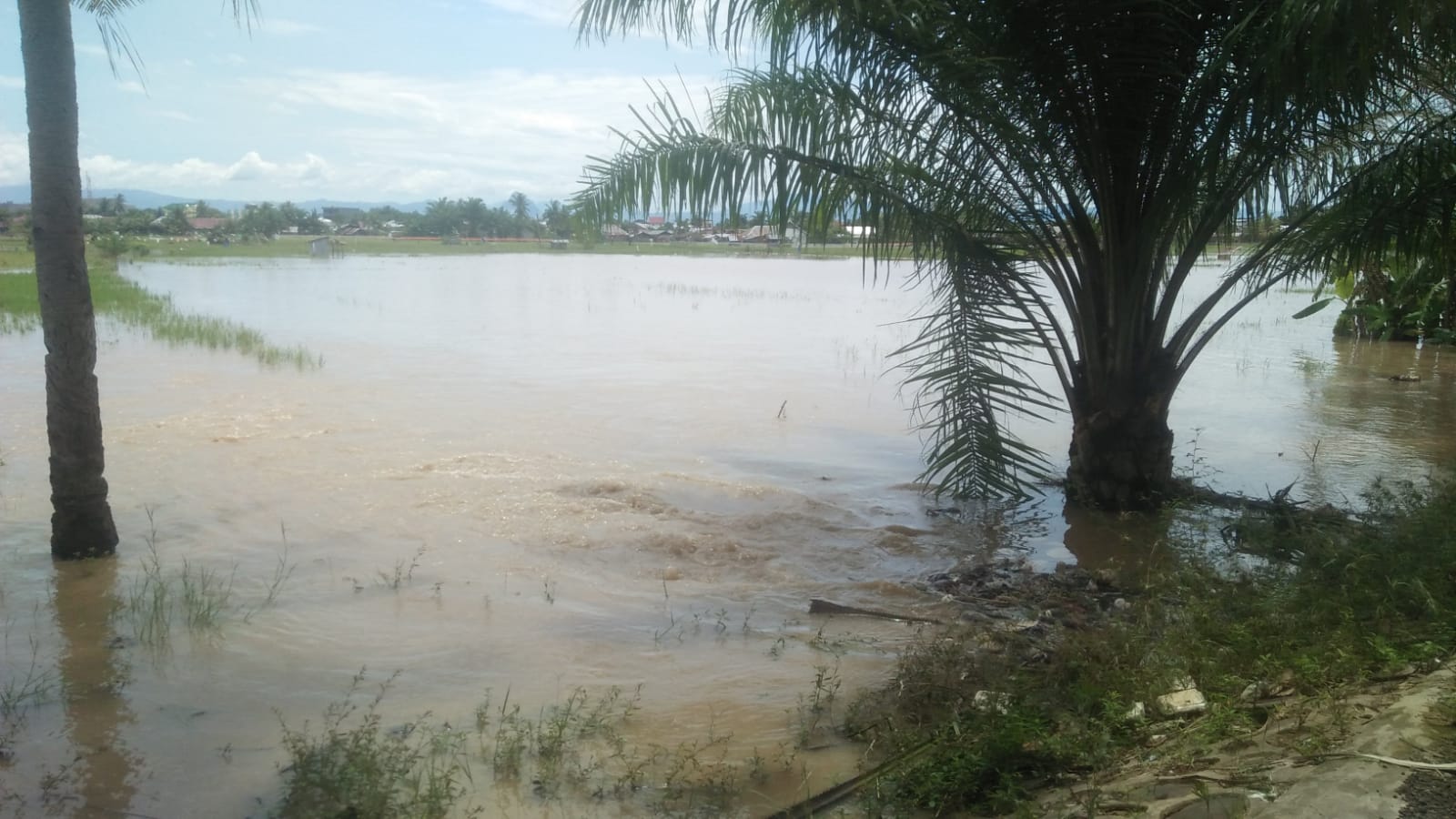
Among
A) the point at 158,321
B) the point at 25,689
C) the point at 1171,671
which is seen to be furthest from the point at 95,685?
the point at 158,321

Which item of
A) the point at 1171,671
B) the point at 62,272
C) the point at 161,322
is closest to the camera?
the point at 1171,671

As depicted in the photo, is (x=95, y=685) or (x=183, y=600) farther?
(x=183, y=600)

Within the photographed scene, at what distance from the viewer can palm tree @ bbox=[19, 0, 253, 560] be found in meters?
5.30

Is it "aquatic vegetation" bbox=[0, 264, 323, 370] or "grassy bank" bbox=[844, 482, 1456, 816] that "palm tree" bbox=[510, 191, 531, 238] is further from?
"grassy bank" bbox=[844, 482, 1456, 816]

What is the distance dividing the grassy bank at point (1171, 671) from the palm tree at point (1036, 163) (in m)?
1.85

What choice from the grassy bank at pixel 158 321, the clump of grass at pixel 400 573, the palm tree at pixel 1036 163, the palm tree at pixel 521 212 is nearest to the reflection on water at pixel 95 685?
the clump of grass at pixel 400 573

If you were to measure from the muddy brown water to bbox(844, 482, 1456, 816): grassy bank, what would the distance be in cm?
41

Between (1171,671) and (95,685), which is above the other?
(1171,671)

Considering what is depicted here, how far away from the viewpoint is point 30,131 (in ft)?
17.5

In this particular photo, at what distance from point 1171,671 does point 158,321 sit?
16.6 metres

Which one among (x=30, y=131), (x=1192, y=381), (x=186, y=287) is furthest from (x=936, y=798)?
(x=186, y=287)

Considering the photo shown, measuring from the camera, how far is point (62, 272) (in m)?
5.41

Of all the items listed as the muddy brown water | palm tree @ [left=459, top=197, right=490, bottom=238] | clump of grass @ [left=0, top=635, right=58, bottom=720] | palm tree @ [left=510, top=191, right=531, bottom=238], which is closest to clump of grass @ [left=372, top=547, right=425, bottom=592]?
the muddy brown water

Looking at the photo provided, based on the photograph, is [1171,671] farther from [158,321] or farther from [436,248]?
[436,248]
